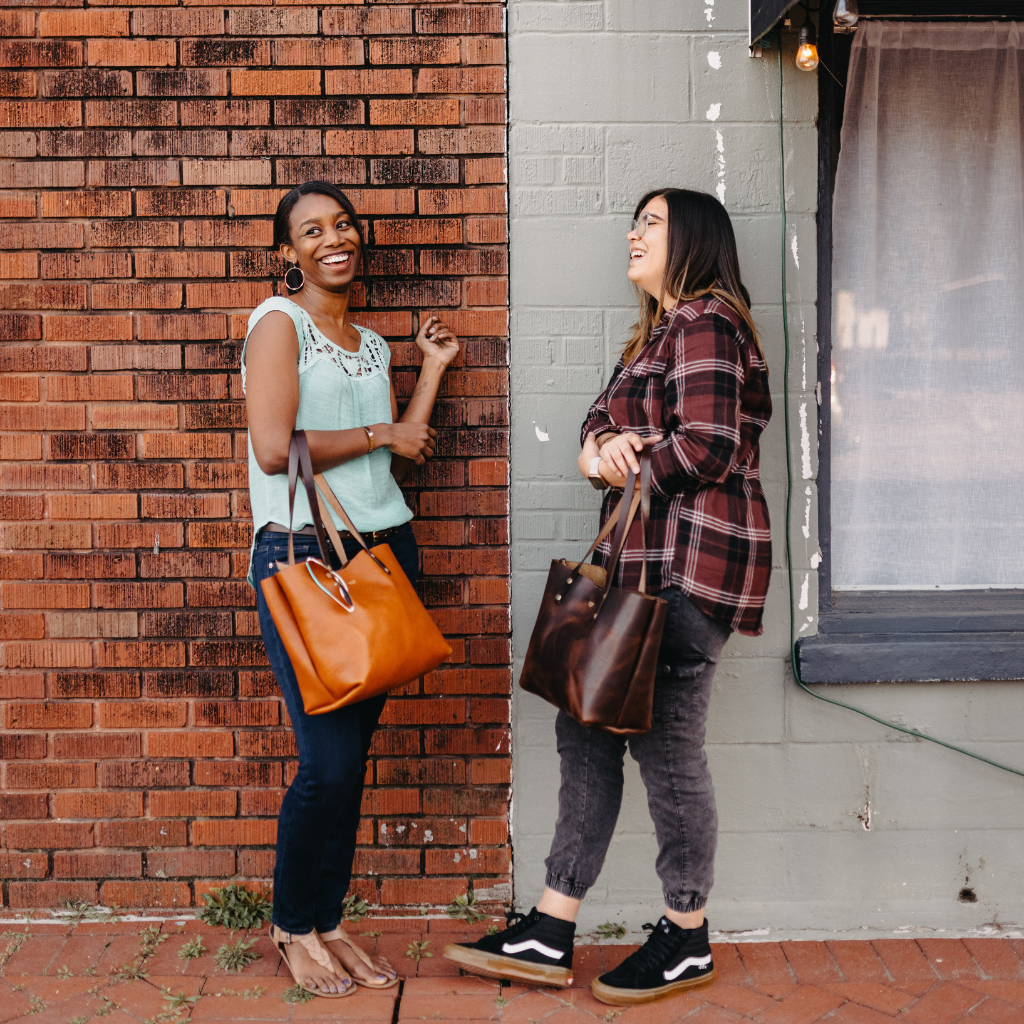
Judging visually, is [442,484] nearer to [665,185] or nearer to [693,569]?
[693,569]

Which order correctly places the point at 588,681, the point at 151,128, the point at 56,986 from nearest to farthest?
the point at 588,681, the point at 56,986, the point at 151,128

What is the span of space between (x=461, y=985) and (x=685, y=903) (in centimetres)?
Answer: 66

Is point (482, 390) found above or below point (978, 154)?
below

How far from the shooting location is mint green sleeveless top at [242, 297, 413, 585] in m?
2.43

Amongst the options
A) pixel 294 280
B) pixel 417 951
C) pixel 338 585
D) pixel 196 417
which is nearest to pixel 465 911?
pixel 417 951

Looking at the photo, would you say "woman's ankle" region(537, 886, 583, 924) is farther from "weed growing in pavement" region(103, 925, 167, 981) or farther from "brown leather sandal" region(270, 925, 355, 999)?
"weed growing in pavement" region(103, 925, 167, 981)

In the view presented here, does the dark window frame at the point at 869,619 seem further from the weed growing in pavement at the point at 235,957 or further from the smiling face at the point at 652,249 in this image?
the weed growing in pavement at the point at 235,957

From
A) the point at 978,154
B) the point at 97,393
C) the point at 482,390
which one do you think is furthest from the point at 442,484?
the point at 978,154

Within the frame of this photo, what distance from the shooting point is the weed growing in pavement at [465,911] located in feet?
9.66

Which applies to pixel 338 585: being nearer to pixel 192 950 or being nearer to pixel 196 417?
pixel 196 417

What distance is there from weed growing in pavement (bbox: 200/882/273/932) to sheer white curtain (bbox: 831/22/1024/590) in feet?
6.99

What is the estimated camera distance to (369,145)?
9.42 ft

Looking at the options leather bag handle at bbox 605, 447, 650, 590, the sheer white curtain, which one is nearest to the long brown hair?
leather bag handle at bbox 605, 447, 650, 590

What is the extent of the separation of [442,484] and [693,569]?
91cm
